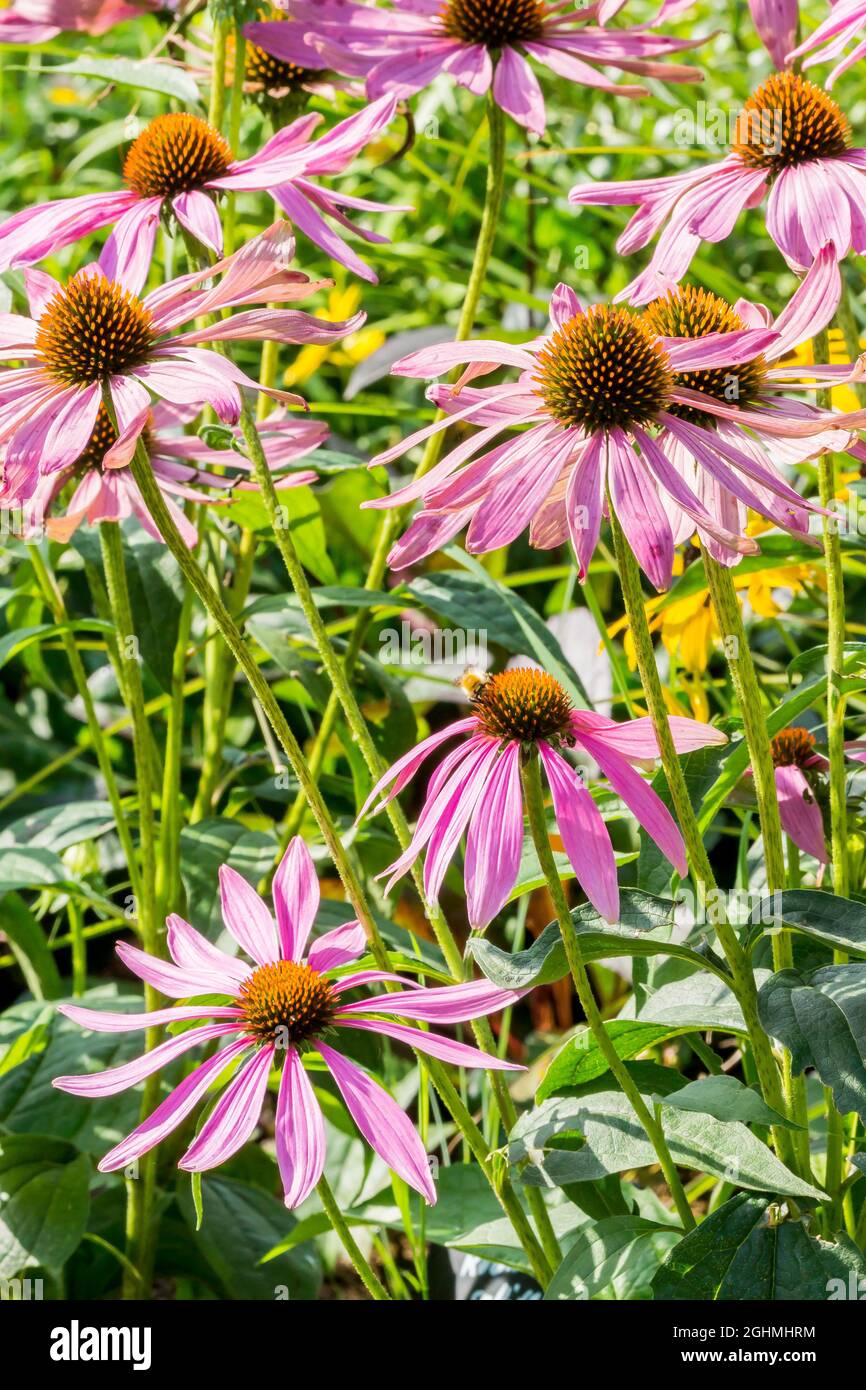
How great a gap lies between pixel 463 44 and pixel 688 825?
1.97 ft

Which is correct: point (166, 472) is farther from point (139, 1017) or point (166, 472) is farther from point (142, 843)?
point (139, 1017)

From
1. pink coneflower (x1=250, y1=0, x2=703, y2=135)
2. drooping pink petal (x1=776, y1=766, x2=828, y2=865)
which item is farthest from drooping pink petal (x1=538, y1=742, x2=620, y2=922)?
pink coneflower (x1=250, y1=0, x2=703, y2=135)

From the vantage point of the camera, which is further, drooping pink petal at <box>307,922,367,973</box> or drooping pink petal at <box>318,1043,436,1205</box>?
drooping pink petal at <box>307,922,367,973</box>

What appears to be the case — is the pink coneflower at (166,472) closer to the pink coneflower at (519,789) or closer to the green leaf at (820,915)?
the pink coneflower at (519,789)

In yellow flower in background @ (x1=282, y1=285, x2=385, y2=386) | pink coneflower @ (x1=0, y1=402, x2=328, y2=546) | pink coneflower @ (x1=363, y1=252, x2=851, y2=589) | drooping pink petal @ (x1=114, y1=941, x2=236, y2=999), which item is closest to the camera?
pink coneflower @ (x1=363, y1=252, x2=851, y2=589)

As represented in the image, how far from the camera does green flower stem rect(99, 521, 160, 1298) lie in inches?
36.9

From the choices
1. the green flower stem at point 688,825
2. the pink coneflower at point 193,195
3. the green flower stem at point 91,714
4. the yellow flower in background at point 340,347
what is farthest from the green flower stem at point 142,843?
the yellow flower in background at point 340,347

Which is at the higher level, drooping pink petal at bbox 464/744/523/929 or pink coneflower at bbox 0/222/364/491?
pink coneflower at bbox 0/222/364/491

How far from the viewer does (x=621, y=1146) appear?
2.38 feet

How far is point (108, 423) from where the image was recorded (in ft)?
3.21

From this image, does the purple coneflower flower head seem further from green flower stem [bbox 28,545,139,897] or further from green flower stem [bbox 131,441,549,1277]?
green flower stem [bbox 28,545,139,897]

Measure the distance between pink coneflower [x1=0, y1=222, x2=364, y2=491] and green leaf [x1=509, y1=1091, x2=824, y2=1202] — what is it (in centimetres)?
38

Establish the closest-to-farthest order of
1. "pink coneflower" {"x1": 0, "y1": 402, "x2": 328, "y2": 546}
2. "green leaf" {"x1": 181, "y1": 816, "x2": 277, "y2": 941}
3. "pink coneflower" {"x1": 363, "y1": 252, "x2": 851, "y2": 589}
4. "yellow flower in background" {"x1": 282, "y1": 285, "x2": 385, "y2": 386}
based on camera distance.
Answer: "pink coneflower" {"x1": 363, "y1": 252, "x2": 851, "y2": 589}, "pink coneflower" {"x1": 0, "y1": 402, "x2": 328, "y2": 546}, "green leaf" {"x1": 181, "y1": 816, "x2": 277, "y2": 941}, "yellow flower in background" {"x1": 282, "y1": 285, "x2": 385, "y2": 386}
